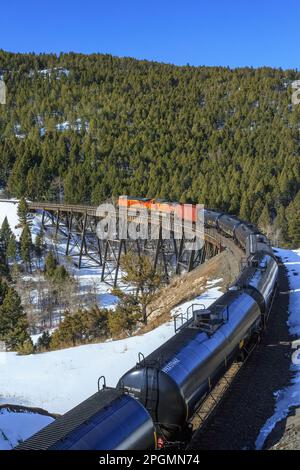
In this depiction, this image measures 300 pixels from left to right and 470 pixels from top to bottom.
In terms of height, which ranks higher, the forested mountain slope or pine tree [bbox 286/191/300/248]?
the forested mountain slope

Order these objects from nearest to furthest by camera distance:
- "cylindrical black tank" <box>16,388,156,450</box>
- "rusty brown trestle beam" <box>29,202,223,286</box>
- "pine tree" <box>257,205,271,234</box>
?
"cylindrical black tank" <box>16,388,156,450</box> < "rusty brown trestle beam" <box>29,202,223,286</box> < "pine tree" <box>257,205,271,234</box>

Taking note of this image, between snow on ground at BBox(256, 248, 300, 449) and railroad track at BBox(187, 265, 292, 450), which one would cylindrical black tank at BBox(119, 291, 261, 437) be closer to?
railroad track at BBox(187, 265, 292, 450)

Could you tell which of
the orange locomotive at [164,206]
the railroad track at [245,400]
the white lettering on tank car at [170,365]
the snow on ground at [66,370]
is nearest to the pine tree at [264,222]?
the orange locomotive at [164,206]

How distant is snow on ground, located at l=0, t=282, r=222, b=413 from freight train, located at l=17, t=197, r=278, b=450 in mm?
4808

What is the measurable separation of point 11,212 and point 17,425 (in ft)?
180

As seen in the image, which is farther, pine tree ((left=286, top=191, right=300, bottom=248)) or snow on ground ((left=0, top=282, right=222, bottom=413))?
pine tree ((left=286, top=191, right=300, bottom=248))

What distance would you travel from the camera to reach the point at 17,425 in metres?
12.5

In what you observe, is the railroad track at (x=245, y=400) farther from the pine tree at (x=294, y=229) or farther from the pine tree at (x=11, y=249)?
the pine tree at (x=11, y=249)

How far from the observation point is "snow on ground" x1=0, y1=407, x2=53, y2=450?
38.2 ft

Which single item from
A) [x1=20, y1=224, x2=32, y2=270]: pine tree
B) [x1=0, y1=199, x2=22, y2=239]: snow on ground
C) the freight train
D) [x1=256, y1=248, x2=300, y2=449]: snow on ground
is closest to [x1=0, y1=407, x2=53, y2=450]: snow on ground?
the freight train

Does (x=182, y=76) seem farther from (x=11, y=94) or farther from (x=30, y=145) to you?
(x=30, y=145)

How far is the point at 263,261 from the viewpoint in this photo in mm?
19484

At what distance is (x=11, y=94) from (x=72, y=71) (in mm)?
31069

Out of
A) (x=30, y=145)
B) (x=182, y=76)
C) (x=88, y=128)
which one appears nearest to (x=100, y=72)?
(x=182, y=76)
